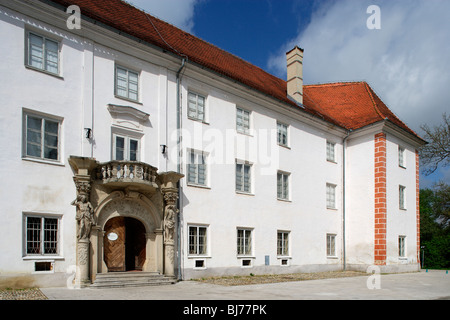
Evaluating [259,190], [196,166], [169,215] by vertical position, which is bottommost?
[169,215]

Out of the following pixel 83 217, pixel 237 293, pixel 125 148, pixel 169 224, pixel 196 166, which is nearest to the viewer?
pixel 237 293

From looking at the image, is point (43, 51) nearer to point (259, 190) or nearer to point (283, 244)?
point (259, 190)

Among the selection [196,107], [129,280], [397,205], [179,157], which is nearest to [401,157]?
[397,205]

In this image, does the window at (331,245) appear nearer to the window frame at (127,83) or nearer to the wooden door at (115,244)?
the wooden door at (115,244)

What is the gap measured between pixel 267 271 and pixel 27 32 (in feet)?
46.5

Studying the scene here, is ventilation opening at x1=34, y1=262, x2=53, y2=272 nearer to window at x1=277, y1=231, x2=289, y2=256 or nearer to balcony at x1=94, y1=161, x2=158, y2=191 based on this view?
balcony at x1=94, y1=161, x2=158, y2=191

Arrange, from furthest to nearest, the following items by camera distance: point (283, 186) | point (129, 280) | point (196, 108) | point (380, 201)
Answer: point (380, 201), point (283, 186), point (196, 108), point (129, 280)

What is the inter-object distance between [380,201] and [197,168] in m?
11.8

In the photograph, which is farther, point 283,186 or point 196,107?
point 283,186

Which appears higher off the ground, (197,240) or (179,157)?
(179,157)

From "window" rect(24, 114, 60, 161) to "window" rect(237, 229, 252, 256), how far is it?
897 centimetres

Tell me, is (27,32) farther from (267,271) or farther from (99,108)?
(267,271)

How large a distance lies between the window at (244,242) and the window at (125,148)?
6288 mm

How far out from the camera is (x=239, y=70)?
23.3 m
